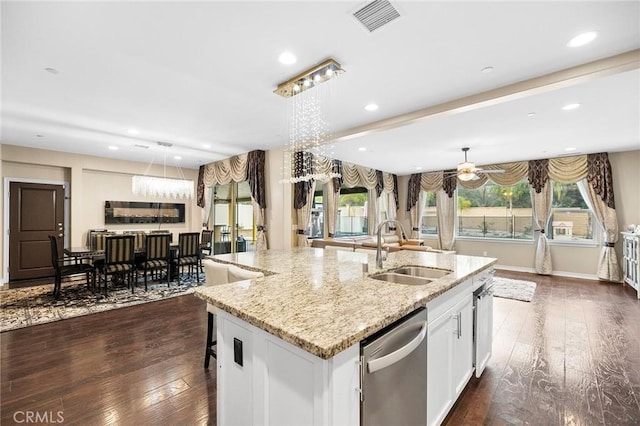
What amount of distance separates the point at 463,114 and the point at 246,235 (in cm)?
553

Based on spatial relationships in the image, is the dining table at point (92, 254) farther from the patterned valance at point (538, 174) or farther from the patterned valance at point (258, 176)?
the patterned valance at point (538, 174)

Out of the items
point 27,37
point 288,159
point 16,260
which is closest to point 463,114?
point 288,159

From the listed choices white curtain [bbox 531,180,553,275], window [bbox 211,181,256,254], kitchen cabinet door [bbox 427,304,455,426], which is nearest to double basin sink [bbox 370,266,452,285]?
kitchen cabinet door [bbox 427,304,455,426]

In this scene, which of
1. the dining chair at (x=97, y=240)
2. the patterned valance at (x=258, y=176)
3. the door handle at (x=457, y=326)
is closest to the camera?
the door handle at (x=457, y=326)

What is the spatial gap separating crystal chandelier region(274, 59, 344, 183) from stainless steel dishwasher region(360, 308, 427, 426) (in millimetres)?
2258

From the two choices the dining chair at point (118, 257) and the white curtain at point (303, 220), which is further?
the white curtain at point (303, 220)

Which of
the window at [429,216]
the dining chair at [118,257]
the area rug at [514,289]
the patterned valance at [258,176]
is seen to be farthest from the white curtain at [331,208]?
the dining chair at [118,257]

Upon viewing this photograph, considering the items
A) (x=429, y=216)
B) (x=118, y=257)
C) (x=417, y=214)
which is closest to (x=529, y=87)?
(x=417, y=214)

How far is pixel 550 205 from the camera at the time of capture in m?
6.57

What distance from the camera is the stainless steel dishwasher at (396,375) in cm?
114

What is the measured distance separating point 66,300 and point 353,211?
6.26 metres

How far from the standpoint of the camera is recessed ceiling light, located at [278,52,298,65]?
2461mm

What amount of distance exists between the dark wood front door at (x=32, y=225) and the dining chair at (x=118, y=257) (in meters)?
2.22

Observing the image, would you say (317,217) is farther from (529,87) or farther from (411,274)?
(529,87)
